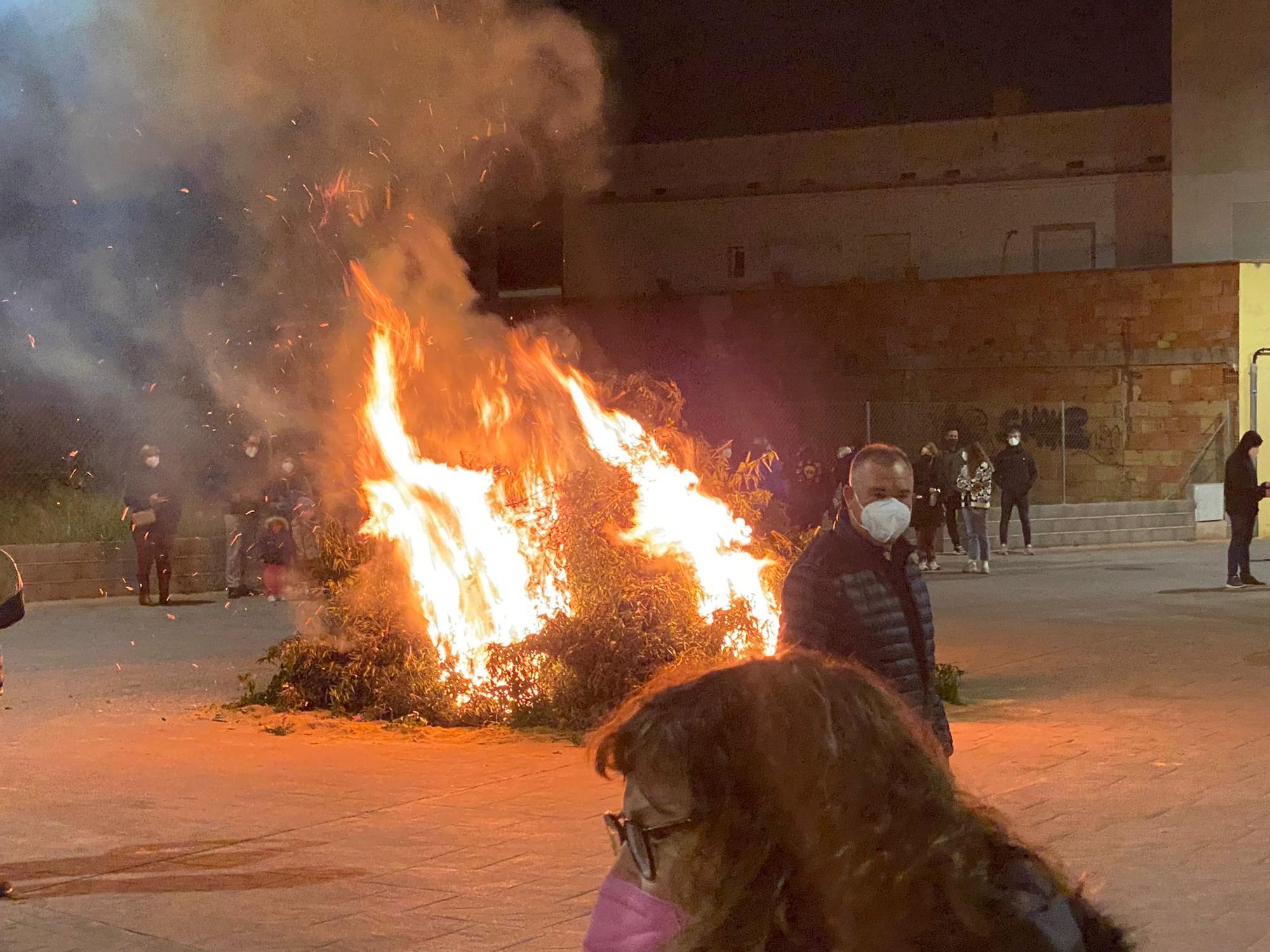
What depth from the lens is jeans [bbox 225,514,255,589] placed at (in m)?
19.1

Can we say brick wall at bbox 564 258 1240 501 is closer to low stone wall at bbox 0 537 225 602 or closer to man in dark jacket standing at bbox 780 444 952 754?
low stone wall at bbox 0 537 225 602

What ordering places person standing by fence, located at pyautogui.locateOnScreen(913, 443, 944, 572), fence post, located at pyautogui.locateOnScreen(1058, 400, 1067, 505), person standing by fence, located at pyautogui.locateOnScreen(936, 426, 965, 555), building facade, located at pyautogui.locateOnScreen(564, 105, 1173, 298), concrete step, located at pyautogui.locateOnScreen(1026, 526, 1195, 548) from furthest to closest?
building facade, located at pyautogui.locateOnScreen(564, 105, 1173, 298), fence post, located at pyautogui.locateOnScreen(1058, 400, 1067, 505), concrete step, located at pyautogui.locateOnScreen(1026, 526, 1195, 548), person standing by fence, located at pyautogui.locateOnScreen(936, 426, 965, 555), person standing by fence, located at pyautogui.locateOnScreen(913, 443, 944, 572)

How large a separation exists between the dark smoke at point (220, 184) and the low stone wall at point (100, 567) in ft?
6.36

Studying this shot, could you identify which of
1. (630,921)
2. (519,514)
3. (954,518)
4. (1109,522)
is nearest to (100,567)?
(519,514)

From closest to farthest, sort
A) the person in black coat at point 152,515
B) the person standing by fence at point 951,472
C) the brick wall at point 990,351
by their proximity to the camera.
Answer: the person in black coat at point 152,515, the person standing by fence at point 951,472, the brick wall at point 990,351

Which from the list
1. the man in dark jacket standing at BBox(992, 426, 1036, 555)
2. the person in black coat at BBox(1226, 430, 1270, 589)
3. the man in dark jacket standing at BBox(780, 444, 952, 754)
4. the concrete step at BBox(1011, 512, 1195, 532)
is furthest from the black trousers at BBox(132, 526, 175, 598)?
the man in dark jacket standing at BBox(780, 444, 952, 754)

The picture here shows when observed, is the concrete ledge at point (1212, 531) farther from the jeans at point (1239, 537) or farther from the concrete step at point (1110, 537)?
the jeans at point (1239, 537)

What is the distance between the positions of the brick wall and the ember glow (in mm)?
21004

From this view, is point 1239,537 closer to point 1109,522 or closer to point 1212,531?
point 1109,522

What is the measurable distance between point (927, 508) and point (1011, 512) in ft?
10.8

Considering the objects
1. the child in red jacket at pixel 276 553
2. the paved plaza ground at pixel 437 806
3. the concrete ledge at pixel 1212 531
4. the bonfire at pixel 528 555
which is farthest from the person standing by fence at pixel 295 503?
the concrete ledge at pixel 1212 531

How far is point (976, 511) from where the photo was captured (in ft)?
69.1

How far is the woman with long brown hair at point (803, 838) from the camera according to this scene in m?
1.78

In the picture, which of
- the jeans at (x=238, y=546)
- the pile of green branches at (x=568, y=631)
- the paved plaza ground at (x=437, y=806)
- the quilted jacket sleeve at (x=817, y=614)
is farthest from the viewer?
the jeans at (x=238, y=546)
